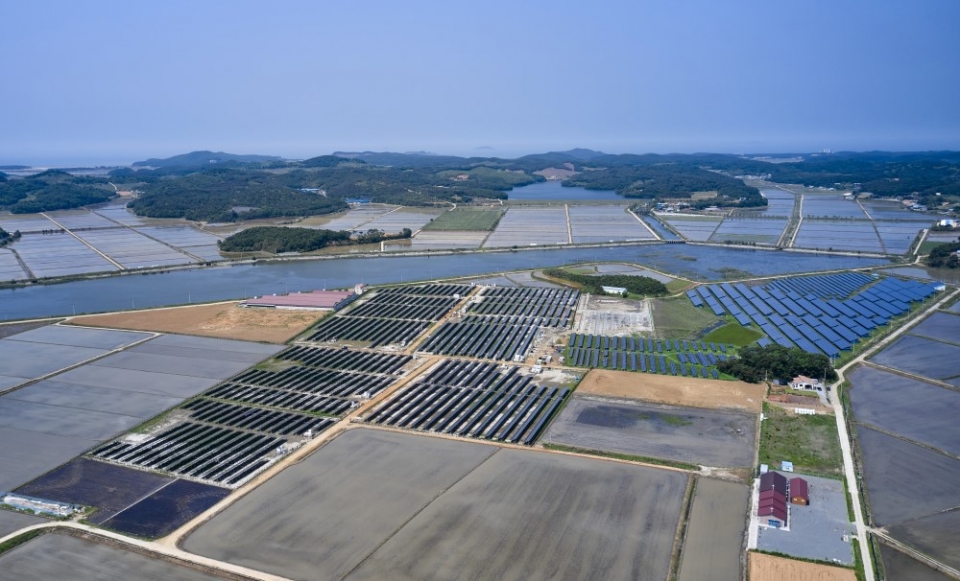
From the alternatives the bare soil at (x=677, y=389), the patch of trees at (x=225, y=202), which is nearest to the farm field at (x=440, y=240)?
the patch of trees at (x=225, y=202)

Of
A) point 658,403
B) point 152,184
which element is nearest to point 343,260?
point 658,403

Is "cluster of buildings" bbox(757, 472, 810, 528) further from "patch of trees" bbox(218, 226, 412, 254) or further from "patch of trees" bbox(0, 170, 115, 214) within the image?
"patch of trees" bbox(0, 170, 115, 214)

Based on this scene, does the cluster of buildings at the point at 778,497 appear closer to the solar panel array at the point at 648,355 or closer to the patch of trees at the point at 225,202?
the solar panel array at the point at 648,355

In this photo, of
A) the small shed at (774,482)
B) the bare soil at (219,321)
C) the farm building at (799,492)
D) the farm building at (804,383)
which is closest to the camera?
the farm building at (799,492)

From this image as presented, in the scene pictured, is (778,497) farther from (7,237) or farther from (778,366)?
(7,237)

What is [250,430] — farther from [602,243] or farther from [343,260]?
[602,243]

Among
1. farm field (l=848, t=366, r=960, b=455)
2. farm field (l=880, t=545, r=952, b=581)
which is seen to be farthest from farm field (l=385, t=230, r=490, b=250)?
farm field (l=880, t=545, r=952, b=581)

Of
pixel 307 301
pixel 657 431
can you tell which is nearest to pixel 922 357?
pixel 657 431

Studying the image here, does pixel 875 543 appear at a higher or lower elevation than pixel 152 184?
lower
